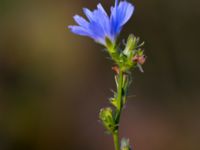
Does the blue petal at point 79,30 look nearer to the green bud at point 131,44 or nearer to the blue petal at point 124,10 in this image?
the blue petal at point 124,10

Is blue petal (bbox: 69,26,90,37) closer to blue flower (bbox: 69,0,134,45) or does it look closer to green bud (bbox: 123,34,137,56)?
blue flower (bbox: 69,0,134,45)

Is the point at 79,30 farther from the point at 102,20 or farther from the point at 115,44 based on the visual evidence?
the point at 115,44

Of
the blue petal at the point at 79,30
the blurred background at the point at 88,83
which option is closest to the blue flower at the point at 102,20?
the blue petal at the point at 79,30

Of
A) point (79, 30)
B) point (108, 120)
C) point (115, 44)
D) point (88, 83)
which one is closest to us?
point (79, 30)

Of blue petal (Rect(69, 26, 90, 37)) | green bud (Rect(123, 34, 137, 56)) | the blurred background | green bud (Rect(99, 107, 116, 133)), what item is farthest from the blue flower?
the blurred background

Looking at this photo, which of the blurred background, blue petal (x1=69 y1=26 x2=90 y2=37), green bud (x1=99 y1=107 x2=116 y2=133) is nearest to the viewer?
blue petal (x1=69 y1=26 x2=90 y2=37)

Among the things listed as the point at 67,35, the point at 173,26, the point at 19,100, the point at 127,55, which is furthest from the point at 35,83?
the point at 127,55

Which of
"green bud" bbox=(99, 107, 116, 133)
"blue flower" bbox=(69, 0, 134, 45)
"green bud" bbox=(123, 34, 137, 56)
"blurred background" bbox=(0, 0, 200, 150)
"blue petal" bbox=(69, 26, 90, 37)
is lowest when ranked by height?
"green bud" bbox=(99, 107, 116, 133)

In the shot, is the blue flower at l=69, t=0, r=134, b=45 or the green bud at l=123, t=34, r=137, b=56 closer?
the blue flower at l=69, t=0, r=134, b=45

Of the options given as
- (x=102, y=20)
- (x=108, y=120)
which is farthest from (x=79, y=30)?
(x=108, y=120)

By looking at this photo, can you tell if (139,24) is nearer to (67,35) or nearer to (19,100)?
(67,35)
